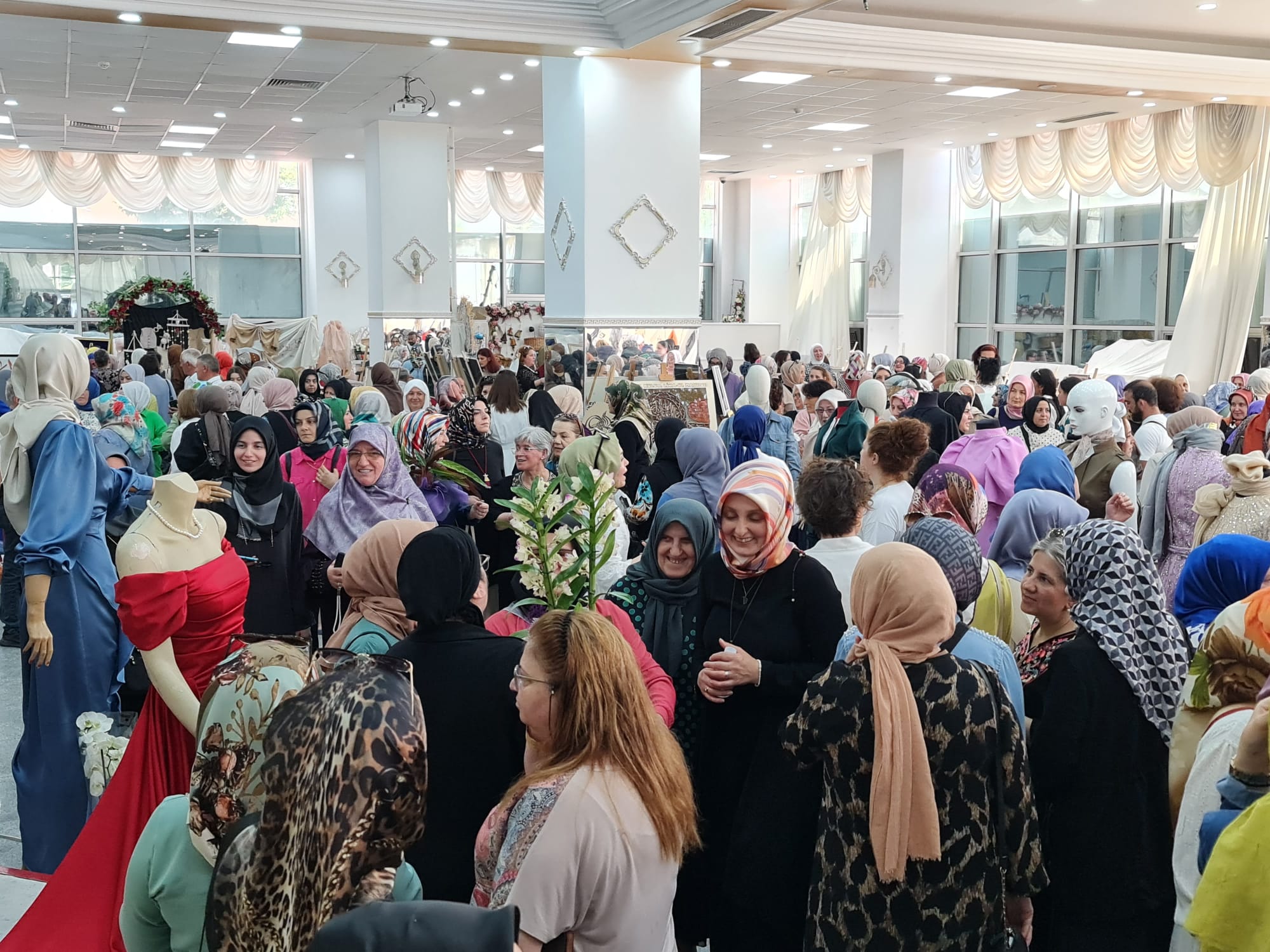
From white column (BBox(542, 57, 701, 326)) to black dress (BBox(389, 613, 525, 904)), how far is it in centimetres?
820

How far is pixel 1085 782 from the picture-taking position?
104 inches

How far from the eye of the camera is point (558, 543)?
9.34 feet

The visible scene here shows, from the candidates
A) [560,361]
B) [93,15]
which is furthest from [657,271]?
[93,15]

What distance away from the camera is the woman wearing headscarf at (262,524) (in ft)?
15.2

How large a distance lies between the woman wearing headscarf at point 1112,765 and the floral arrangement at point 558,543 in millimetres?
1103

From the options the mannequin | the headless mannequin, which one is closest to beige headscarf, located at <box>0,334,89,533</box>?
the headless mannequin

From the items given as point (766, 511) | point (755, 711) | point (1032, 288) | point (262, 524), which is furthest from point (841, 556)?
point (1032, 288)

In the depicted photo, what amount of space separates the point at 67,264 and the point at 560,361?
15703mm

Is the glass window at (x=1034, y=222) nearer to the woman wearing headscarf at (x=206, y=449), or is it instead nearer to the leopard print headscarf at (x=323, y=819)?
the woman wearing headscarf at (x=206, y=449)

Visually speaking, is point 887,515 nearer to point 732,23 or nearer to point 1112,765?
point 1112,765

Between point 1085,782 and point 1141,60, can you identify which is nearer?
point 1085,782

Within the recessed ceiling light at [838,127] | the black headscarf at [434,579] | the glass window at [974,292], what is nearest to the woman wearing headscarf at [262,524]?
the black headscarf at [434,579]

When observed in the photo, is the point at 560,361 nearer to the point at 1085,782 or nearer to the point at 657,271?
the point at 657,271

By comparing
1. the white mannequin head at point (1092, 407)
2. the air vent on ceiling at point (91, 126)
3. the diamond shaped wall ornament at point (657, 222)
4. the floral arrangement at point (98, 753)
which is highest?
the air vent on ceiling at point (91, 126)
